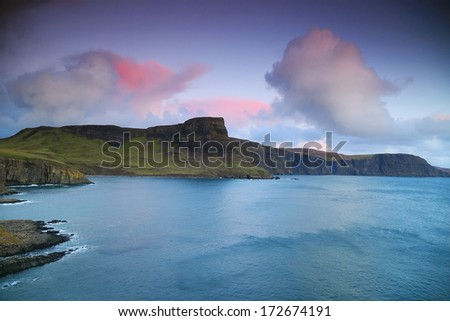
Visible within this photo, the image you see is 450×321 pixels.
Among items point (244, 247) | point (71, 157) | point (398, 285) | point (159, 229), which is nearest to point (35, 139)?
point (71, 157)

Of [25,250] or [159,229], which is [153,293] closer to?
[25,250]

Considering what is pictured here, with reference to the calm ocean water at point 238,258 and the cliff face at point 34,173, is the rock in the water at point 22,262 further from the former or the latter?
the cliff face at point 34,173

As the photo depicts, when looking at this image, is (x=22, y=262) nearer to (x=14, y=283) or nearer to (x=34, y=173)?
(x=14, y=283)

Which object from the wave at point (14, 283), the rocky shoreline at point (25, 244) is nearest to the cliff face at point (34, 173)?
the rocky shoreline at point (25, 244)

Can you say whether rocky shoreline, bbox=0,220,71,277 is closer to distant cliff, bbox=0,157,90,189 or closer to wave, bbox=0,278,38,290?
wave, bbox=0,278,38,290

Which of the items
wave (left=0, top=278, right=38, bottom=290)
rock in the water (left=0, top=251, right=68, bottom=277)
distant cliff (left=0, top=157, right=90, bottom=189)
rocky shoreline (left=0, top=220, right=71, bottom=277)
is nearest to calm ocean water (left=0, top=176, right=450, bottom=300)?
wave (left=0, top=278, right=38, bottom=290)

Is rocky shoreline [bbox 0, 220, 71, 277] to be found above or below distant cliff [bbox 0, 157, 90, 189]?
below
